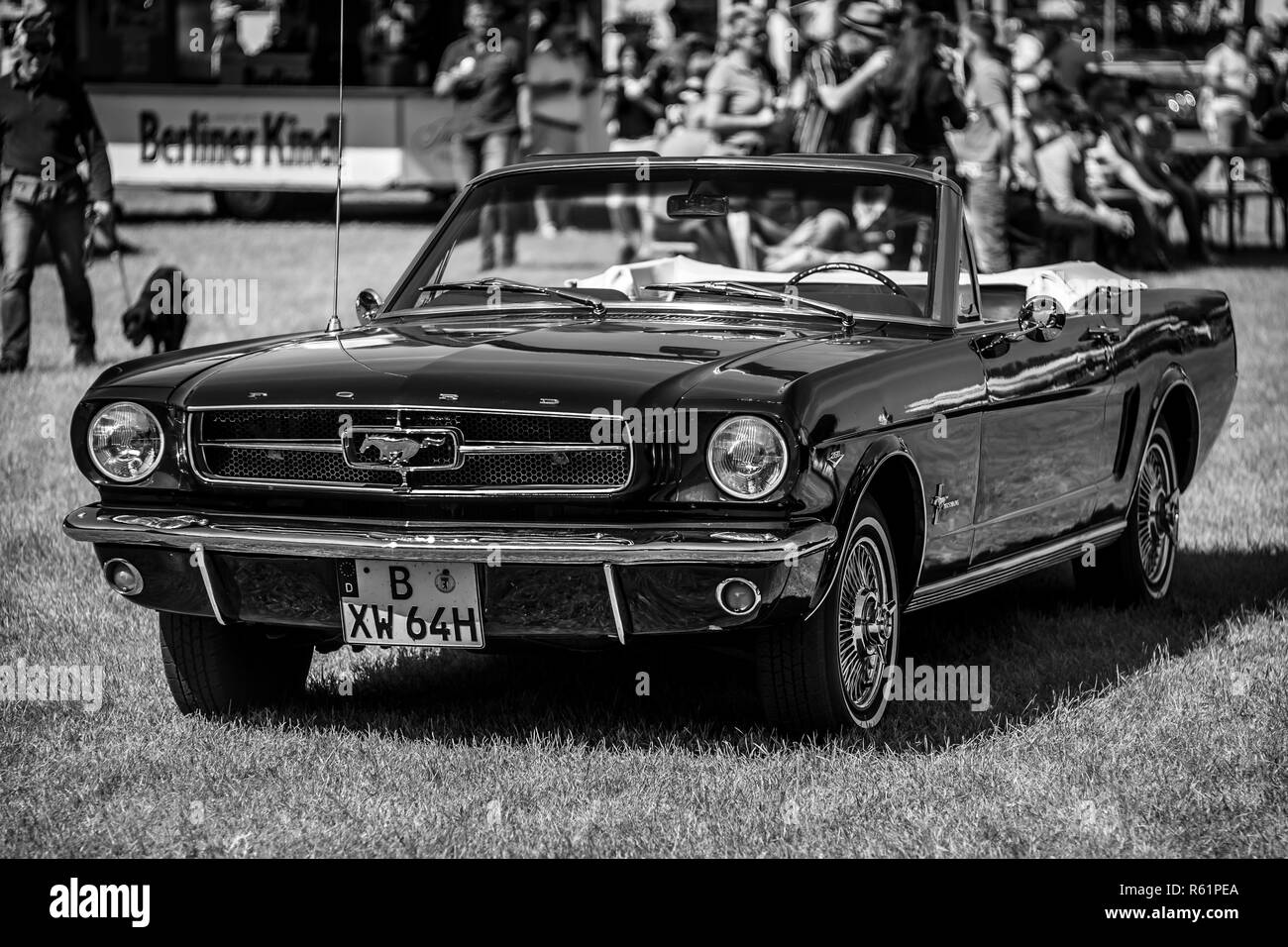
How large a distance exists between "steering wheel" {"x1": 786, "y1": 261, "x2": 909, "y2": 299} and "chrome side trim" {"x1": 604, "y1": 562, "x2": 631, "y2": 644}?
5.07 ft

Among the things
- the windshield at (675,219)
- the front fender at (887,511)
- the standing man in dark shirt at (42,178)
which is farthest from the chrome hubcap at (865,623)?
the standing man in dark shirt at (42,178)

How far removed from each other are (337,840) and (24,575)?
11.0 feet

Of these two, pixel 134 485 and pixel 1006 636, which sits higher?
pixel 134 485

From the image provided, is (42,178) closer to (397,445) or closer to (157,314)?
(157,314)

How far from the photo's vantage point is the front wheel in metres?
4.88

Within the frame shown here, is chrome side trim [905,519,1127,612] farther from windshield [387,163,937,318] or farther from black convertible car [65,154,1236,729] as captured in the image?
windshield [387,163,937,318]

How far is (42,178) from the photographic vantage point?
12.7 meters

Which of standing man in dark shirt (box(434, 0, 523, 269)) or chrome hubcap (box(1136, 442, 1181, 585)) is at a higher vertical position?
standing man in dark shirt (box(434, 0, 523, 269))

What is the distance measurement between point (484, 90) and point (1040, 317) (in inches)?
609

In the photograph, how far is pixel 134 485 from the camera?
5102 mm

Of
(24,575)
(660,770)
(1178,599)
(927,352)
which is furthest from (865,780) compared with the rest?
(24,575)

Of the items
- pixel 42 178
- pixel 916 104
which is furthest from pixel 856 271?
pixel 42 178

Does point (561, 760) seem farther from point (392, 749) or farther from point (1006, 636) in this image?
point (1006, 636)

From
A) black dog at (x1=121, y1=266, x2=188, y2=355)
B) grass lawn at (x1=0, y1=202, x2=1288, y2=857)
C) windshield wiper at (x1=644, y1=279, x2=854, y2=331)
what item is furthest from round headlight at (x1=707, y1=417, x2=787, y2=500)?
black dog at (x1=121, y1=266, x2=188, y2=355)
